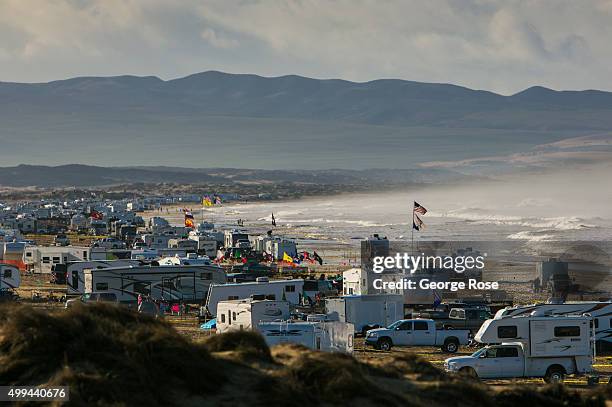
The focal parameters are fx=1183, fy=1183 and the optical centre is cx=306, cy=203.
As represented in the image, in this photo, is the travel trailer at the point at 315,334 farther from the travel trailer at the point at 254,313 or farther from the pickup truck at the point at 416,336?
the pickup truck at the point at 416,336

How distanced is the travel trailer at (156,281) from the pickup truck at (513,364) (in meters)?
17.5

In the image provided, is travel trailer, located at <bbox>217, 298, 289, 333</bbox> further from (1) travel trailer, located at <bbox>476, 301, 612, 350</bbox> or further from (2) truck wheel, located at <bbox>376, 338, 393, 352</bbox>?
(1) travel trailer, located at <bbox>476, 301, 612, 350</bbox>

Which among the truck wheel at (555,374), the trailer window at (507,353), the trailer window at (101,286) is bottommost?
the truck wheel at (555,374)

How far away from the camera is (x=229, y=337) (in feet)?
51.8

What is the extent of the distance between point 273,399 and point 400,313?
1901cm

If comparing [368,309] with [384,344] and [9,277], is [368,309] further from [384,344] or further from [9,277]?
[9,277]

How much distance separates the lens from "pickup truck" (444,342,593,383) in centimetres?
2311

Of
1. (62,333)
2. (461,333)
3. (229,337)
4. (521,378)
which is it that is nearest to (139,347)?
(62,333)

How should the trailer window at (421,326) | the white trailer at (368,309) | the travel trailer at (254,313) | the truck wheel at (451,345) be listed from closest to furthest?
the travel trailer at (254,313) < the truck wheel at (451,345) < the trailer window at (421,326) < the white trailer at (368,309)

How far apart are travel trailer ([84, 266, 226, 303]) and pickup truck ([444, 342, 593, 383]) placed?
57.3 feet

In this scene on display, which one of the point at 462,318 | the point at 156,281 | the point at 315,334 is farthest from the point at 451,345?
the point at 156,281

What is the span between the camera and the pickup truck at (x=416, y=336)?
29.0 m

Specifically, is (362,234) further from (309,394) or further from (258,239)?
(309,394)

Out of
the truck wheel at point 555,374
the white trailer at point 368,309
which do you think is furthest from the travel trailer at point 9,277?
the truck wheel at point 555,374
